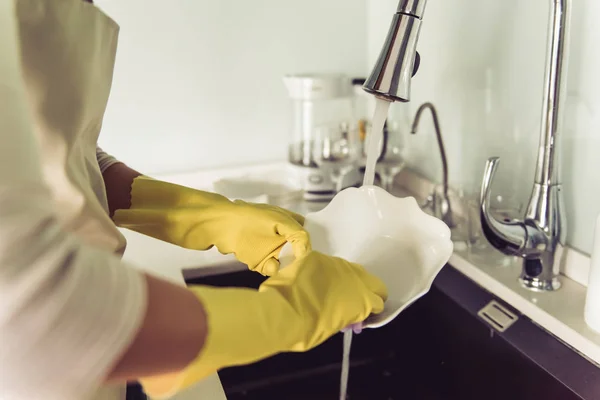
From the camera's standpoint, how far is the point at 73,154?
497 millimetres

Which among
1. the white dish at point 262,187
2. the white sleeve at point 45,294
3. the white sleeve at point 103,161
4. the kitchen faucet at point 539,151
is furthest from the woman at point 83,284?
the white dish at point 262,187

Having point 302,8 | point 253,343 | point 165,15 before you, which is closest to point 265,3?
point 302,8

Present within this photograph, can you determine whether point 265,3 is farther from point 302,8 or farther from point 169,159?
point 169,159

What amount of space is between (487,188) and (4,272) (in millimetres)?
594

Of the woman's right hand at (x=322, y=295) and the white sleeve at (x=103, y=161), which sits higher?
the white sleeve at (x=103, y=161)

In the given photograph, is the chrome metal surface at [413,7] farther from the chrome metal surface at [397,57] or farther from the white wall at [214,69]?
the white wall at [214,69]

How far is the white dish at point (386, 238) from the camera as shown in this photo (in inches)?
25.4

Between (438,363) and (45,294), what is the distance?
68cm

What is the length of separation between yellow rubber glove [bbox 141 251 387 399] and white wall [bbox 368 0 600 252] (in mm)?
397

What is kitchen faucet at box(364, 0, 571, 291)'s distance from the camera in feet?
2.09

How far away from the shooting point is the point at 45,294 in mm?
323

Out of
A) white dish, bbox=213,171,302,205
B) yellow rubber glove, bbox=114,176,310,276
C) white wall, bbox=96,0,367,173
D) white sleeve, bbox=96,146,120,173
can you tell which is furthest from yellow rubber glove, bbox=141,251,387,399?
white wall, bbox=96,0,367,173

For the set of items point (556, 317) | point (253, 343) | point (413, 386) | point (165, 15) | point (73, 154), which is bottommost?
point (413, 386)

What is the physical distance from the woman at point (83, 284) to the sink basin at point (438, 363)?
26 cm
